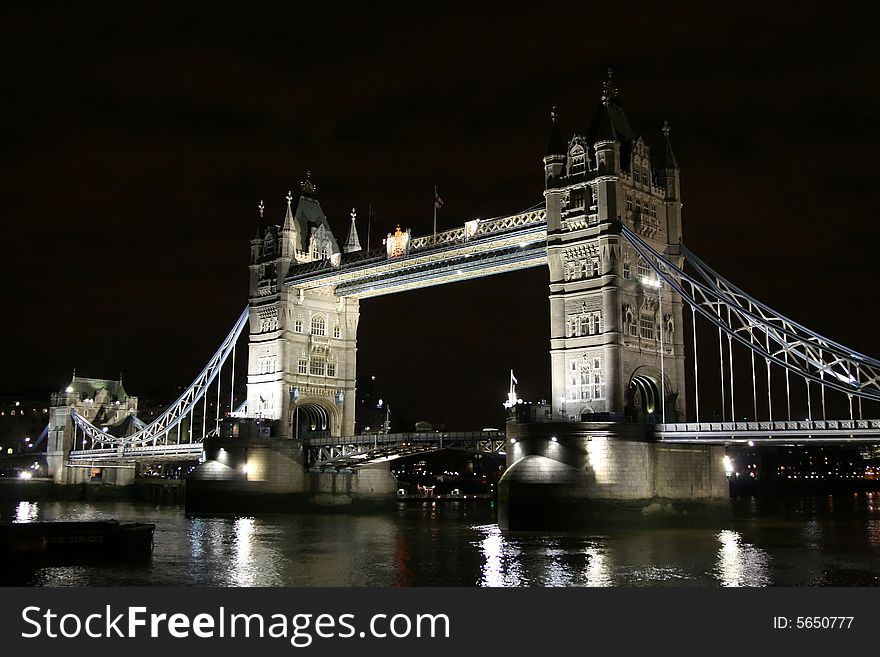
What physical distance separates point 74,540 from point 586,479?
879 inches

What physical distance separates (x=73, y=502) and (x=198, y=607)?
271 ft

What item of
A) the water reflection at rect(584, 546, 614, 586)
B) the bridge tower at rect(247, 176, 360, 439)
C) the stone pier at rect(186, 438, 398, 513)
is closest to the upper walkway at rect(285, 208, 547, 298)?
the bridge tower at rect(247, 176, 360, 439)

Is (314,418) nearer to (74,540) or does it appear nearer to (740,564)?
(74,540)

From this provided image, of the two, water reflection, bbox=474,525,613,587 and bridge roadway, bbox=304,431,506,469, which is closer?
water reflection, bbox=474,525,613,587

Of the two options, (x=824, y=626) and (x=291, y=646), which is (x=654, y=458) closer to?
(x=824, y=626)

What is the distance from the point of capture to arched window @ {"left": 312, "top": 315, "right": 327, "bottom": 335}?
Answer: 238 ft

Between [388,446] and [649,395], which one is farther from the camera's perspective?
[388,446]

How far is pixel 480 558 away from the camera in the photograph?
38125mm

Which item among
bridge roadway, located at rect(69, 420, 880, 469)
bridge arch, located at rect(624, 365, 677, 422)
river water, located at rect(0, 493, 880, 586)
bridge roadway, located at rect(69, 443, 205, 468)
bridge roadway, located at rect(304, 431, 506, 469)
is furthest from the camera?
bridge roadway, located at rect(69, 443, 205, 468)

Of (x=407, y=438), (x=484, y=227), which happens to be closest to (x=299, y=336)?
(x=407, y=438)

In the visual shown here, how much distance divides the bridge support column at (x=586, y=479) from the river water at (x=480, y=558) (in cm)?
105

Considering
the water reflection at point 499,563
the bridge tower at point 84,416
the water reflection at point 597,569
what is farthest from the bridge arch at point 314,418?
the bridge tower at point 84,416

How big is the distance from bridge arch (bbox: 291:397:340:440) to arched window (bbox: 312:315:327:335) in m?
4.57

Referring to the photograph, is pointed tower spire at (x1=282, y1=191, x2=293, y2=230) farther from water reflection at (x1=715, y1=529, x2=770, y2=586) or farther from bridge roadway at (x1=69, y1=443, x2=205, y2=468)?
water reflection at (x1=715, y1=529, x2=770, y2=586)
